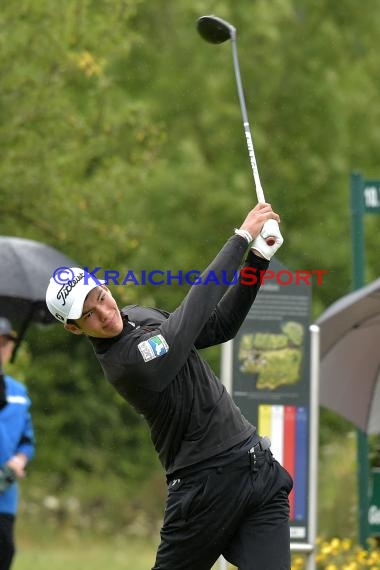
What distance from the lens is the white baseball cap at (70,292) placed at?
229 inches

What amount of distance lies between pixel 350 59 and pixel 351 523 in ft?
40.6

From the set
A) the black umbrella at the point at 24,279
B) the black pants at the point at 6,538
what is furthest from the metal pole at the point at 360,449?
the black pants at the point at 6,538

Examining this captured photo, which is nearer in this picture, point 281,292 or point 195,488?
point 195,488

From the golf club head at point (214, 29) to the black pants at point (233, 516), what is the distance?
260 cm

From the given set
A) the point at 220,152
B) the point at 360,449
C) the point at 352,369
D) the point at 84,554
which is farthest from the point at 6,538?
the point at 220,152

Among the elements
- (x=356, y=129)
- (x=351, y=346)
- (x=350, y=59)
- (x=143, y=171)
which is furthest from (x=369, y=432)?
(x=350, y=59)

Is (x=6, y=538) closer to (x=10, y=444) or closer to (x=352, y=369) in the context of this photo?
(x=10, y=444)

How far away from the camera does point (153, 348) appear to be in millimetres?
5742

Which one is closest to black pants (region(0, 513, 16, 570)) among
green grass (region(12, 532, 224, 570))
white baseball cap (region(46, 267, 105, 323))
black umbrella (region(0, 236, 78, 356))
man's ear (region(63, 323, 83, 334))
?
black umbrella (region(0, 236, 78, 356))

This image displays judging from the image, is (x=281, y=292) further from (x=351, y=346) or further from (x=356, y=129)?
(x=356, y=129)

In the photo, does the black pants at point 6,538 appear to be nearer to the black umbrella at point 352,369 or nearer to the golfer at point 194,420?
the black umbrella at point 352,369

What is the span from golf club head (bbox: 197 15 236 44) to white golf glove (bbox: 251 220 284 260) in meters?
1.82

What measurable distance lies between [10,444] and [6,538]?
0.62 meters

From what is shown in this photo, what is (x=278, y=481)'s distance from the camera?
6.07m
